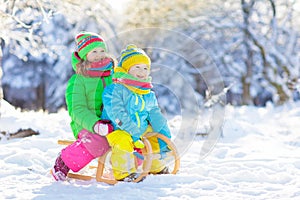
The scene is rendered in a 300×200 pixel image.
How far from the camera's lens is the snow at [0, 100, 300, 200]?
10.8 ft

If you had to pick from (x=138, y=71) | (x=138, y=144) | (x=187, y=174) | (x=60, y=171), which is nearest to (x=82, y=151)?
(x=60, y=171)

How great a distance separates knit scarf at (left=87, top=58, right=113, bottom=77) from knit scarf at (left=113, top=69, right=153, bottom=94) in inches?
8.7

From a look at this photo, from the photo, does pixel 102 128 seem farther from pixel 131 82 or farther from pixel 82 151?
pixel 131 82

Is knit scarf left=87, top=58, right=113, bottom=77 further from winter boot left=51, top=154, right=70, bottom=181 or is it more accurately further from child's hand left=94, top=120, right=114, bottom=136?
winter boot left=51, top=154, right=70, bottom=181

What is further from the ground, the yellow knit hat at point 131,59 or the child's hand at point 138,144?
the yellow knit hat at point 131,59

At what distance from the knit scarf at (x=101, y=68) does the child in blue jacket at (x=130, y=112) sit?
0.54 feet

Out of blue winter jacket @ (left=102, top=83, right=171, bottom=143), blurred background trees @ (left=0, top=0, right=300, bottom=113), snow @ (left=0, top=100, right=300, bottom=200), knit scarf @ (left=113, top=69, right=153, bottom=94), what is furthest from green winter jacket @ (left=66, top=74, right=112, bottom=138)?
blurred background trees @ (left=0, top=0, right=300, bottom=113)

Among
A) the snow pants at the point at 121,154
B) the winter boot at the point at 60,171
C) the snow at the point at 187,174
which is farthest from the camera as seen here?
the winter boot at the point at 60,171

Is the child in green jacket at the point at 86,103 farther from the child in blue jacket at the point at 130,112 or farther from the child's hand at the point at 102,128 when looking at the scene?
the child in blue jacket at the point at 130,112

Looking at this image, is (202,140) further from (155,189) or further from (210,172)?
(155,189)

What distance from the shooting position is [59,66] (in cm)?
1959

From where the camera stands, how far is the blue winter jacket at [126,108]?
3632 millimetres

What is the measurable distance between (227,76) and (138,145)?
52.3 ft

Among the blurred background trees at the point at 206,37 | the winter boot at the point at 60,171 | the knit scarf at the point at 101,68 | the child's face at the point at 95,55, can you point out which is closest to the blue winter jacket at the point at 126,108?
the knit scarf at the point at 101,68
